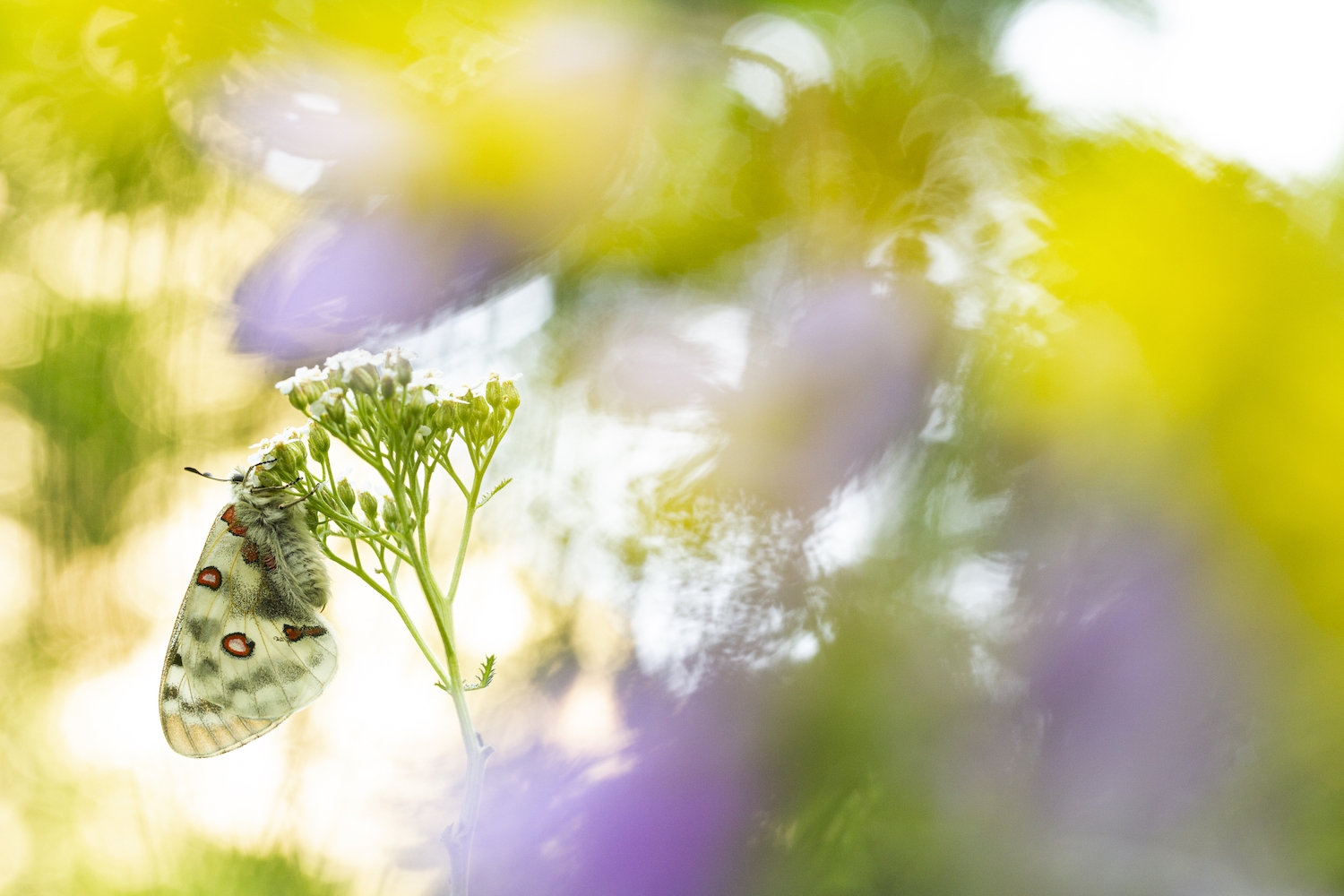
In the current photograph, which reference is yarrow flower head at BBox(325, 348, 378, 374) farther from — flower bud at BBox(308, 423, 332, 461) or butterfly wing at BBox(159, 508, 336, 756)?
butterfly wing at BBox(159, 508, 336, 756)

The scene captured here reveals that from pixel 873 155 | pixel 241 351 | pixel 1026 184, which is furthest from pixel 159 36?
pixel 1026 184

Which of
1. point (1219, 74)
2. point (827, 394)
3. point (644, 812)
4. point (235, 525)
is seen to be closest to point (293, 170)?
point (235, 525)

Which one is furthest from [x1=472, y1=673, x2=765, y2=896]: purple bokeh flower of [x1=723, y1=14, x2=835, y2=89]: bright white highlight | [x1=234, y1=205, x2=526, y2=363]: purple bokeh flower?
[x1=723, y1=14, x2=835, y2=89]: bright white highlight

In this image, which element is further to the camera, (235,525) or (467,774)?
(235,525)

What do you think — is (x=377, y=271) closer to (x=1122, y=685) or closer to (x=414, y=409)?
(x=414, y=409)

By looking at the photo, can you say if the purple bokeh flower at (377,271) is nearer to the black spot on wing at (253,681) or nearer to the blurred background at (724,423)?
the blurred background at (724,423)

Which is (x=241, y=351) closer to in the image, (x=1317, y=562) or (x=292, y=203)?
(x=292, y=203)

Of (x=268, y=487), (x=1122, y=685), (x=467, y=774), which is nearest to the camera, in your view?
(x=467, y=774)

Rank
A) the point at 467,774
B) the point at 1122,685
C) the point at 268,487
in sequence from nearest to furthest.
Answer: the point at 467,774 < the point at 268,487 < the point at 1122,685
